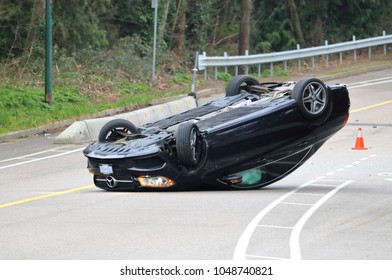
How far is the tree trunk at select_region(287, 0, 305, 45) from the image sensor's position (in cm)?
4594

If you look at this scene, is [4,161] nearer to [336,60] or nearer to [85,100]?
[85,100]

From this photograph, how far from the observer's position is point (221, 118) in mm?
15211

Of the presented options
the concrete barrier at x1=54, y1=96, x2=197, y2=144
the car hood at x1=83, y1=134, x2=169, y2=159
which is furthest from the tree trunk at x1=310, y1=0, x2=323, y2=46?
the car hood at x1=83, y1=134, x2=169, y2=159

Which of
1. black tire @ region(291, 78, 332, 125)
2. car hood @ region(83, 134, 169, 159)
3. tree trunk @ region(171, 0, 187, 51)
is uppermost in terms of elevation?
tree trunk @ region(171, 0, 187, 51)

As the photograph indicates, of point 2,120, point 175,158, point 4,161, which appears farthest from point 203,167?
point 2,120

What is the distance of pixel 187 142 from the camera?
14.2m

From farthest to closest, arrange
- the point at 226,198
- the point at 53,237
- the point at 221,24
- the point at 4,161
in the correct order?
the point at 221,24 < the point at 4,161 < the point at 226,198 < the point at 53,237

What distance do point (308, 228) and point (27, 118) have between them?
15.9 m

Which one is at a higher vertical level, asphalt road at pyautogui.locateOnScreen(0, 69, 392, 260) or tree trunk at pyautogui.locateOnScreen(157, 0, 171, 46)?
tree trunk at pyautogui.locateOnScreen(157, 0, 171, 46)

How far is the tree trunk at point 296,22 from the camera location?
4594 centimetres

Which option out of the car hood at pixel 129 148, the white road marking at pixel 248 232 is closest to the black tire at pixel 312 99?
the white road marking at pixel 248 232

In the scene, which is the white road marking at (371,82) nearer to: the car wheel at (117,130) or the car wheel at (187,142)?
the car wheel at (117,130)

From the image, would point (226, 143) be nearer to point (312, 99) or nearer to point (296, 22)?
point (312, 99)

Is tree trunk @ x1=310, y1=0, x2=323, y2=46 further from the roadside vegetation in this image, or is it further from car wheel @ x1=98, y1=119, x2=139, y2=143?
car wheel @ x1=98, y1=119, x2=139, y2=143
